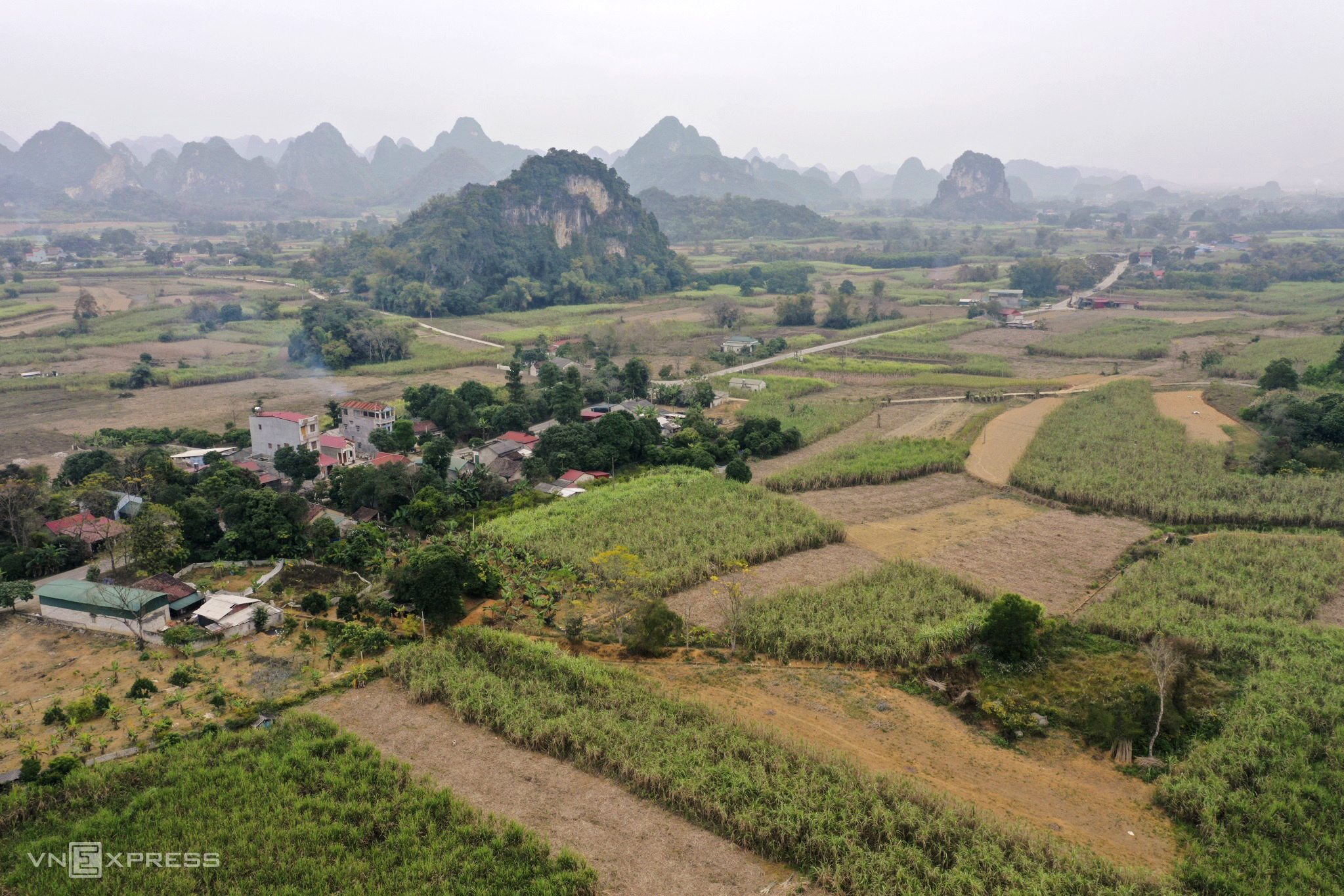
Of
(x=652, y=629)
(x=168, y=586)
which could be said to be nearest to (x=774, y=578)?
(x=652, y=629)

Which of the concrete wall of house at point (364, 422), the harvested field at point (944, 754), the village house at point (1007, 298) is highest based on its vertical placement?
the village house at point (1007, 298)

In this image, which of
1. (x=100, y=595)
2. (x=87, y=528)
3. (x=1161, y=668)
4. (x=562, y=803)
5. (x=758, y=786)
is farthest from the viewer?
(x=87, y=528)

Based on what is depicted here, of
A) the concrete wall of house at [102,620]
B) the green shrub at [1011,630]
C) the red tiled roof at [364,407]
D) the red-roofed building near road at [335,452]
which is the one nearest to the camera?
the green shrub at [1011,630]

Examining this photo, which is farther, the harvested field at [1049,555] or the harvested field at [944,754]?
the harvested field at [1049,555]

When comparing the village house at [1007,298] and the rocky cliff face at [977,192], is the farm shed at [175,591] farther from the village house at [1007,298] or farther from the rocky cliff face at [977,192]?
the rocky cliff face at [977,192]

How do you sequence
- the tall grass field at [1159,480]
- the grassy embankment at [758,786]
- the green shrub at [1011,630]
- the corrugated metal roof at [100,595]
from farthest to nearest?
1. the tall grass field at [1159,480]
2. the corrugated metal roof at [100,595]
3. the green shrub at [1011,630]
4. the grassy embankment at [758,786]

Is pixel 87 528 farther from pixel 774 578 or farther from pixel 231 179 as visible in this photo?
pixel 231 179

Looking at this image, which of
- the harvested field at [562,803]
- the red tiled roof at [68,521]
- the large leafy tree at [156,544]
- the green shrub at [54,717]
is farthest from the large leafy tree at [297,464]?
the harvested field at [562,803]
